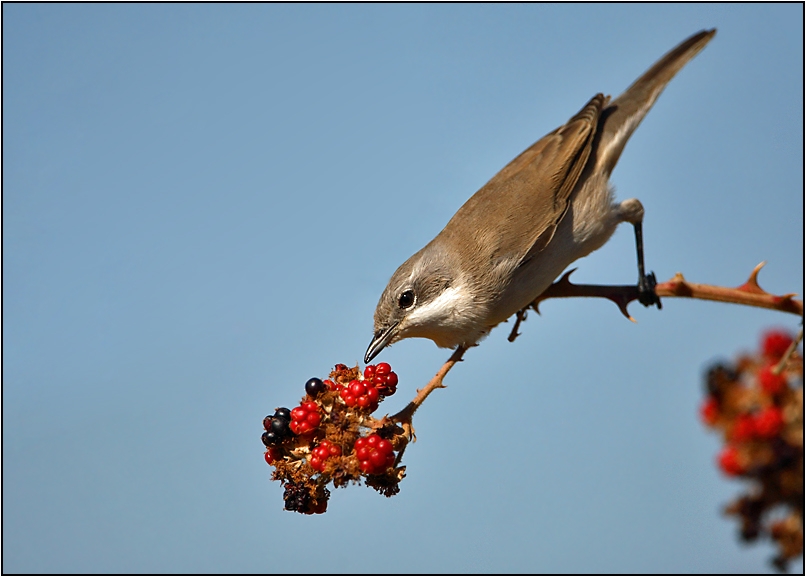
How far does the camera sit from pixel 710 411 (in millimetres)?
1973

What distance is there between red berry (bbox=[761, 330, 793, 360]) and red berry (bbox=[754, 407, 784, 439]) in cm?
24

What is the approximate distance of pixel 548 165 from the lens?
252 inches

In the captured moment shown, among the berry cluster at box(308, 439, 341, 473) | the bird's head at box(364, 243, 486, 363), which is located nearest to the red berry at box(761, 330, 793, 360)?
the berry cluster at box(308, 439, 341, 473)

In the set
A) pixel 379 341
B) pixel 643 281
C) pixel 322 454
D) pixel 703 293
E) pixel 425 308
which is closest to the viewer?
pixel 322 454

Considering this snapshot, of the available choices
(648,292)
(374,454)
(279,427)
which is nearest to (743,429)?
(374,454)

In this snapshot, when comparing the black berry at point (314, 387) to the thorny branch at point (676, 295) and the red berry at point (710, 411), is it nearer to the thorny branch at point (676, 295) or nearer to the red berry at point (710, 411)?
the thorny branch at point (676, 295)

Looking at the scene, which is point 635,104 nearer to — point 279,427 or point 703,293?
point 703,293

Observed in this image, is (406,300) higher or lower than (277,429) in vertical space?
higher

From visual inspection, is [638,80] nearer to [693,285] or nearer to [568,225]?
[568,225]

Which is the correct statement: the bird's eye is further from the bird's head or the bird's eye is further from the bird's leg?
the bird's leg

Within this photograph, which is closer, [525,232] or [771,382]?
[771,382]

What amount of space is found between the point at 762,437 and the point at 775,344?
389 mm

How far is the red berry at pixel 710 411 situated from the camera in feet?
6.46

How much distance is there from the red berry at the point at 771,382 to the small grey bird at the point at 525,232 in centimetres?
263
